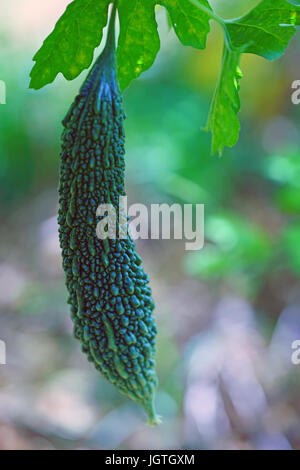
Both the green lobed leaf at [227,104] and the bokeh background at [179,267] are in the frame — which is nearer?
the green lobed leaf at [227,104]

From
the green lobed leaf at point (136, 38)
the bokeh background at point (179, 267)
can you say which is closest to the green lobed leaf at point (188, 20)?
the green lobed leaf at point (136, 38)

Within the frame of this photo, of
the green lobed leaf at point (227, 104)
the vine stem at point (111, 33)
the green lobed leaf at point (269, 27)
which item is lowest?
the green lobed leaf at point (227, 104)

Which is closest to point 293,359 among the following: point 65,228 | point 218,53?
point 65,228

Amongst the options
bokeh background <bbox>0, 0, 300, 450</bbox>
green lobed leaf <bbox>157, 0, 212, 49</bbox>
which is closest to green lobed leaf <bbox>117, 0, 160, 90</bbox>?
green lobed leaf <bbox>157, 0, 212, 49</bbox>

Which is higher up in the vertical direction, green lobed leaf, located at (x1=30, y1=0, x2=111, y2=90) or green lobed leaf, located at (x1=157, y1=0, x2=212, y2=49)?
green lobed leaf, located at (x1=157, y1=0, x2=212, y2=49)

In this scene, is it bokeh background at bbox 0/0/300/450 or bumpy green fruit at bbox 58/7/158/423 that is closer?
bumpy green fruit at bbox 58/7/158/423

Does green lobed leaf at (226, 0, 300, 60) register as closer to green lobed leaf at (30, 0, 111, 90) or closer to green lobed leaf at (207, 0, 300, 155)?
green lobed leaf at (207, 0, 300, 155)

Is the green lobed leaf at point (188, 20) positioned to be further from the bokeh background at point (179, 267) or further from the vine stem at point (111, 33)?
the bokeh background at point (179, 267)
